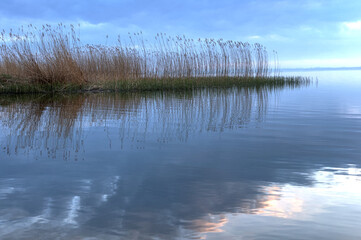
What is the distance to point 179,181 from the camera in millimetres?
2627

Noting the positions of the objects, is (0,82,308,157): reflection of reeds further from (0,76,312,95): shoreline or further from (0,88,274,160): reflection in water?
(0,76,312,95): shoreline

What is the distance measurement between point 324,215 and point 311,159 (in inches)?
51.6

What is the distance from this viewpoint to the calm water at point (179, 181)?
6.18ft

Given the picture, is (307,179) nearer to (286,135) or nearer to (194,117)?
(286,135)

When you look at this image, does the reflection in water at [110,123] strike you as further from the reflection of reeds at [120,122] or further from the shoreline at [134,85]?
the shoreline at [134,85]

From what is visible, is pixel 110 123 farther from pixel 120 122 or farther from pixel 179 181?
pixel 179 181

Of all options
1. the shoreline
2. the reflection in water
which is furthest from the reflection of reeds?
the shoreline

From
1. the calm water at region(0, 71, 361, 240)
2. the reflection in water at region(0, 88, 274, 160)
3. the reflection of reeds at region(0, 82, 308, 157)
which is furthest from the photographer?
the reflection of reeds at region(0, 82, 308, 157)

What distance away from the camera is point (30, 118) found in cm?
586

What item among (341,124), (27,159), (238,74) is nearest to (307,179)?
(27,159)

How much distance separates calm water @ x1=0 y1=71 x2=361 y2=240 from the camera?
6.18 ft

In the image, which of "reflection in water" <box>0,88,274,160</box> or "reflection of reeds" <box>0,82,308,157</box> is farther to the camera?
"reflection of reeds" <box>0,82,308,157</box>

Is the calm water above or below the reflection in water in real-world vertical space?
below

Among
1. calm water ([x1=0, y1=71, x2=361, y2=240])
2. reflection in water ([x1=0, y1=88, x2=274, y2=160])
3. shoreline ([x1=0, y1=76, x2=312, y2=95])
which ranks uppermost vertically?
shoreline ([x1=0, y1=76, x2=312, y2=95])
